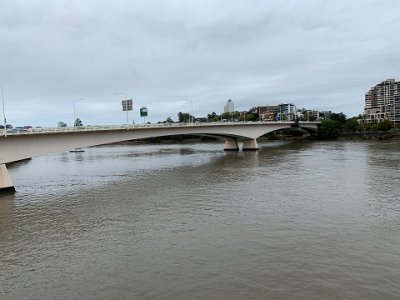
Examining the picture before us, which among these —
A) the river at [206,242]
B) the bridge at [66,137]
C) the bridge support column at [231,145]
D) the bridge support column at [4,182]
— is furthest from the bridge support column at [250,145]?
the bridge support column at [4,182]

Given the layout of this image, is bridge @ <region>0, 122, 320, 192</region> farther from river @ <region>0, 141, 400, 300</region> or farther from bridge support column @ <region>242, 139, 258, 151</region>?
bridge support column @ <region>242, 139, 258, 151</region>

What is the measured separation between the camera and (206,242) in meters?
17.4

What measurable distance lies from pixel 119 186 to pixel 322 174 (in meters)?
22.2

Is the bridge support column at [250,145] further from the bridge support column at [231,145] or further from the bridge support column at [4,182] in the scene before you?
the bridge support column at [4,182]

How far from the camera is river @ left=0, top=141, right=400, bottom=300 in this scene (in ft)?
41.5

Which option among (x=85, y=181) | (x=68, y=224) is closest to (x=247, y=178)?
(x=85, y=181)

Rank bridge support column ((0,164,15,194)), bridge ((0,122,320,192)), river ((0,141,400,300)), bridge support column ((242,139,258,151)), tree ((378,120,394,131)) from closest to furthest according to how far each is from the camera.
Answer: river ((0,141,400,300)) → bridge support column ((0,164,15,194)) → bridge ((0,122,320,192)) → bridge support column ((242,139,258,151)) → tree ((378,120,394,131))

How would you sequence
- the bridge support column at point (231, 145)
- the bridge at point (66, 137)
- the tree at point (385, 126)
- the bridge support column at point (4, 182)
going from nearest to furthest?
1. the bridge support column at point (4, 182)
2. the bridge at point (66, 137)
3. the bridge support column at point (231, 145)
4. the tree at point (385, 126)

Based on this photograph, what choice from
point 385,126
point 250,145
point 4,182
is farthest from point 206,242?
point 385,126

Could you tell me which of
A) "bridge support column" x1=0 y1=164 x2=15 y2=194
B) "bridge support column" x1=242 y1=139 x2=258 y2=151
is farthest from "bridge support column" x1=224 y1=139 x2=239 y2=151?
"bridge support column" x1=0 y1=164 x2=15 y2=194

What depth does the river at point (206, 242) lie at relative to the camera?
12.7 m

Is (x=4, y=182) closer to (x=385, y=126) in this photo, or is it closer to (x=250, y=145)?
(x=250, y=145)

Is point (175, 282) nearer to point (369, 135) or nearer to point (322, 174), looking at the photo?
point (322, 174)

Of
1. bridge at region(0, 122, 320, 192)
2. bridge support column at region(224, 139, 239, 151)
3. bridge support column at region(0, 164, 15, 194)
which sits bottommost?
bridge support column at region(224, 139, 239, 151)
